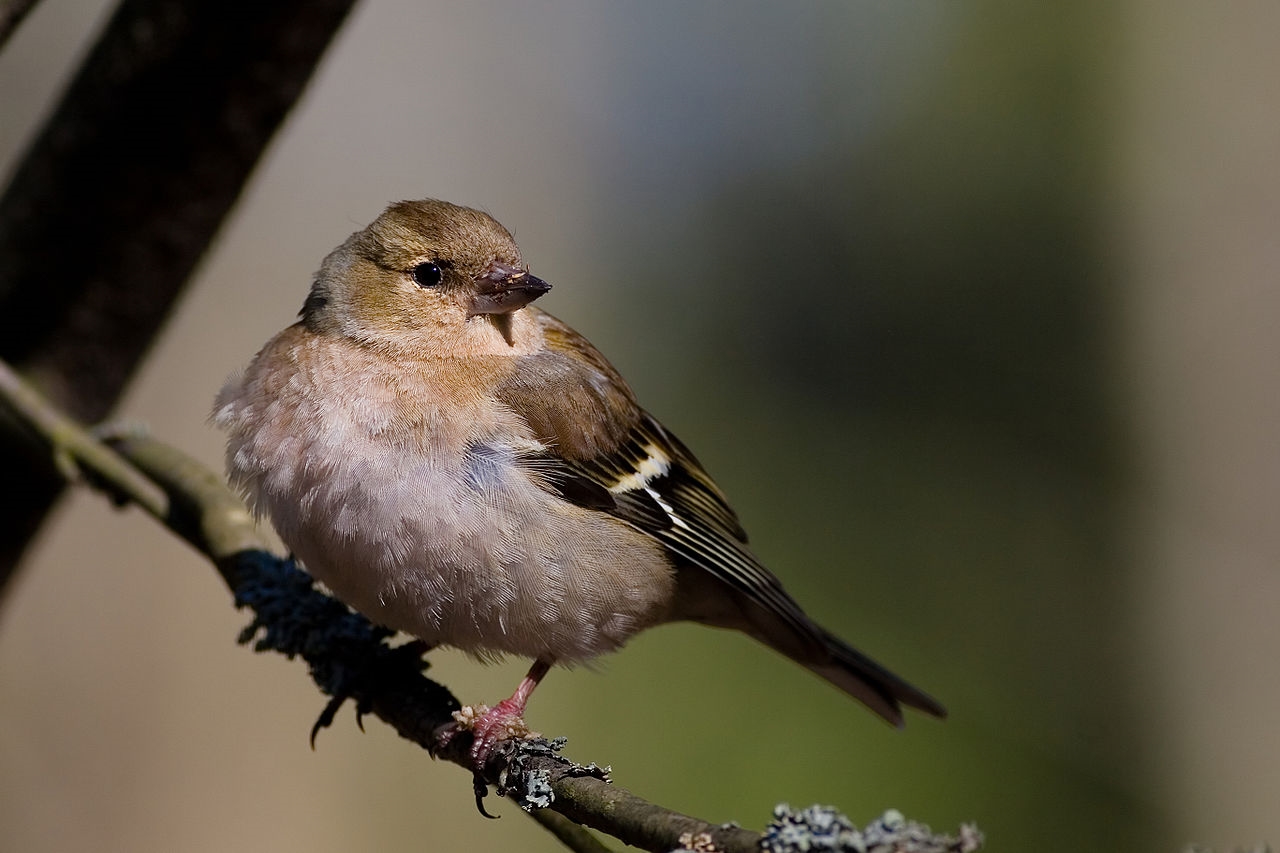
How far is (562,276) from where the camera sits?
27.9 ft

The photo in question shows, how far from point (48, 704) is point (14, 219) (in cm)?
238

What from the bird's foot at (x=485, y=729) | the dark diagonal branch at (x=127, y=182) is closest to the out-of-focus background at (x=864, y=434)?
the dark diagonal branch at (x=127, y=182)

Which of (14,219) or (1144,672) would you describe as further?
(1144,672)

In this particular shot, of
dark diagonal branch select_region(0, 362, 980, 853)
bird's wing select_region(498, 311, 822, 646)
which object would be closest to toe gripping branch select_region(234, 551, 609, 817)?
dark diagonal branch select_region(0, 362, 980, 853)

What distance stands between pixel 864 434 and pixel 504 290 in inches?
217

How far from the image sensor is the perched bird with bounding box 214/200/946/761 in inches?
93.4

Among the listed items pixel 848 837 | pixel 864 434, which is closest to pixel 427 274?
pixel 848 837

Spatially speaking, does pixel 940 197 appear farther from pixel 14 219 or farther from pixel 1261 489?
pixel 14 219

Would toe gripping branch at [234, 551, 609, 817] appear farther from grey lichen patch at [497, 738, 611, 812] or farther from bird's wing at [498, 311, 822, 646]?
bird's wing at [498, 311, 822, 646]

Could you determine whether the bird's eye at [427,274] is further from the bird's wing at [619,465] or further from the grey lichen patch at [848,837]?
the grey lichen patch at [848,837]

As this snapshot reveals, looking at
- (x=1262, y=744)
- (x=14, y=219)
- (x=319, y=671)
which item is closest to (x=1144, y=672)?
(x=1262, y=744)

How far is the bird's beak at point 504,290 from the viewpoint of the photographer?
271cm

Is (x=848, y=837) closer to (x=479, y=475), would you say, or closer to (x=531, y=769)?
(x=531, y=769)

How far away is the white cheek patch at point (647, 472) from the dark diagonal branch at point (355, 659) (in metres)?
0.62
